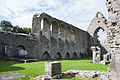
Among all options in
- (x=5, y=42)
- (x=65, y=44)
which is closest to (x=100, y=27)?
(x=65, y=44)

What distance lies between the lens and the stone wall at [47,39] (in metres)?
12.3

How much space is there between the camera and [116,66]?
3230 mm

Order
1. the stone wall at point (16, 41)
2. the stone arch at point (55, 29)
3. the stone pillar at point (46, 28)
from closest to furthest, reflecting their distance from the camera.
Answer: the stone wall at point (16, 41)
the stone pillar at point (46, 28)
the stone arch at point (55, 29)

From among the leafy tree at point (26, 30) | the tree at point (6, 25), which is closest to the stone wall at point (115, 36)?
the leafy tree at point (26, 30)

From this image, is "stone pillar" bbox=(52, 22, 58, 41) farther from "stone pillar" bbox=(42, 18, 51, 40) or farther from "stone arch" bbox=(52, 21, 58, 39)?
"stone pillar" bbox=(42, 18, 51, 40)

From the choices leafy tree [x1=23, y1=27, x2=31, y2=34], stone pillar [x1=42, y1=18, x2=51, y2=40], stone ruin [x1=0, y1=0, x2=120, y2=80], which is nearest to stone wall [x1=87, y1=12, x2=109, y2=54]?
stone ruin [x1=0, y1=0, x2=120, y2=80]

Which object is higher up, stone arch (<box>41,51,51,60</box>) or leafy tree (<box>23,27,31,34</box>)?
leafy tree (<box>23,27,31,34</box>)

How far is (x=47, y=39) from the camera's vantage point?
15641 millimetres

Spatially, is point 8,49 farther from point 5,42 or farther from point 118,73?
point 118,73

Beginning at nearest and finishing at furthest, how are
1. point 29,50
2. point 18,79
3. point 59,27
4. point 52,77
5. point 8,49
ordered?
point 18,79, point 52,77, point 8,49, point 29,50, point 59,27

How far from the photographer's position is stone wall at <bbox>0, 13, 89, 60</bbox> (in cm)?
1233

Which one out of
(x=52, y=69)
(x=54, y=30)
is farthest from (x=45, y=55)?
(x=52, y=69)

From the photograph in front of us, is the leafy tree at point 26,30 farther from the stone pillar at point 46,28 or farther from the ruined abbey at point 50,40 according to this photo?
the stone pillar at point 46,28

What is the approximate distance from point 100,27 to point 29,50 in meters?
18.6
